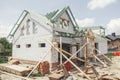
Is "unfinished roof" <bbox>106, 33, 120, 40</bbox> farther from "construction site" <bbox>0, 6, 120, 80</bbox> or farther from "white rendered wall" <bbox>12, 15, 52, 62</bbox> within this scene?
"white rendered wall" <bbox>12, 15, 52, 62</bbox>

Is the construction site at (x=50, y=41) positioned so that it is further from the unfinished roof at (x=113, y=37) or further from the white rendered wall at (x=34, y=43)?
the unfinished roof at (x=113, y=37)

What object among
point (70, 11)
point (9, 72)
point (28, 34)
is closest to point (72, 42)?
point (70, 11)

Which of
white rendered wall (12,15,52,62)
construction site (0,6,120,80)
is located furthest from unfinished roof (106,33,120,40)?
white rendered wall (12,15,52,62)

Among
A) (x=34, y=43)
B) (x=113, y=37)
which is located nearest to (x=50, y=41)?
(x=34, y=43)

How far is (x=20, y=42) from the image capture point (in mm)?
25203

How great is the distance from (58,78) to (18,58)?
1387cm

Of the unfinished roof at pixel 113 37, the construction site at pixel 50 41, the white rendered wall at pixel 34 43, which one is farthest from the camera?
the unfinished roof at pixel 113 37

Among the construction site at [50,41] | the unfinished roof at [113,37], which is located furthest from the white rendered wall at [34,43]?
the unfinished roof at [113,37]

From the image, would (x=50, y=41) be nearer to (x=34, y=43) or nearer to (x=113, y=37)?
(x=34, y=43)

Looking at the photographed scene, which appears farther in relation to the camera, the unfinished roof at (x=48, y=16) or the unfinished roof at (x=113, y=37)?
the unfinished roof at (x=113, y=37)

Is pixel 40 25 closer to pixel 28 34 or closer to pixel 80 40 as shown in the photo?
pixel 28 34

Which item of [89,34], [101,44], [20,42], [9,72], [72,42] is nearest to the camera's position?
[9,72]

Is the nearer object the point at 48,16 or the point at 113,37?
the point at 48,16

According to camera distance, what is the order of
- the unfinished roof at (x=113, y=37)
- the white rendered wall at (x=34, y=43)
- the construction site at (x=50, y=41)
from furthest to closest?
the unfinished roof at (x=113, y=37), the white rendered wall at (x=34, y=43), the construction site at (x=50, y=41)
